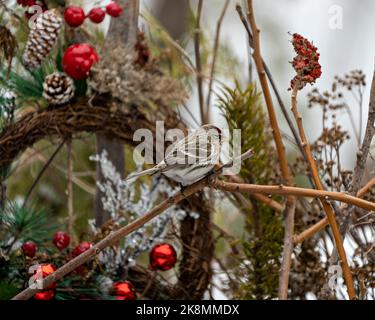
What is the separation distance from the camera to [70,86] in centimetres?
92

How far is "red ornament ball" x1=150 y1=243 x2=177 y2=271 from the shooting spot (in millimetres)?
909

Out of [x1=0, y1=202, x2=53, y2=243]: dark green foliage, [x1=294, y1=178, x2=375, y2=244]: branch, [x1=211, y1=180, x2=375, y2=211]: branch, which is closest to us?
[x1=211, y1=180, x2=375, y2=211]: branch

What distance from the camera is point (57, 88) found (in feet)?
2.97

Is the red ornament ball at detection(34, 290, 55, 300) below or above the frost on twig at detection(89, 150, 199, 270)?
below

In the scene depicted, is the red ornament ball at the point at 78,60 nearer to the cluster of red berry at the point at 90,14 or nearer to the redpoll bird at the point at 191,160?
the cluster of red berry at the point at 90,14

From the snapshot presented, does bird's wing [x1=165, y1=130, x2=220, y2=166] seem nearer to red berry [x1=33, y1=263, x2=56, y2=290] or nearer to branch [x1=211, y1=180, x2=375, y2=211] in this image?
branch [x1=211, y1=180, x2=375, y2=211]

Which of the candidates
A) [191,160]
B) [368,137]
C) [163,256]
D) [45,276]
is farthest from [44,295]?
[368,137]

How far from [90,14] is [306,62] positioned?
36 cm

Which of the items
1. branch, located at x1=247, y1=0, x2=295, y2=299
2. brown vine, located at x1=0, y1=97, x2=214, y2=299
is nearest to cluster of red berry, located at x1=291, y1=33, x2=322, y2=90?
branch, located at x1=247, y1=0, x2=295, y2=299

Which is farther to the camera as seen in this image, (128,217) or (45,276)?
(128,217)

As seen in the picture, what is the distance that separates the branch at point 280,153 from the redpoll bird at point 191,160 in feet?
0.27

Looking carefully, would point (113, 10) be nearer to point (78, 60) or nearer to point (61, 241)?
point (78, 60)

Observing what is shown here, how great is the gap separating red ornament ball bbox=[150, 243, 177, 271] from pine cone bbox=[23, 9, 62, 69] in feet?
0.87

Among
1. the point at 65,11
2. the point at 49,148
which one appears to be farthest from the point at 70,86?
the point at 49,148
